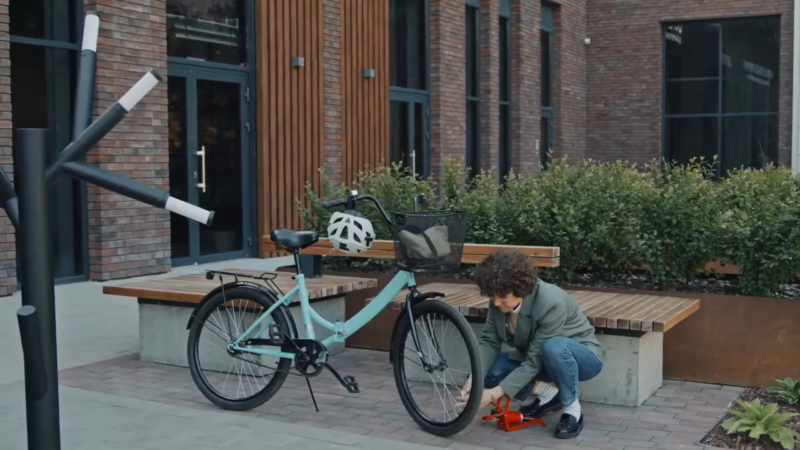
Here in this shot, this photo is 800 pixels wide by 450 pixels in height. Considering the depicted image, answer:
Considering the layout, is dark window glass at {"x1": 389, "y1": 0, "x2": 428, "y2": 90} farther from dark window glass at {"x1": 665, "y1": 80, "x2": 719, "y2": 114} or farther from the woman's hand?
the woman's hand

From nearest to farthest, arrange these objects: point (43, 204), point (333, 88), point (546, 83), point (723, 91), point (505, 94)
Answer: point (43, 204) < point (333, 88) < point (505, 94) < point (546, 83) < point (723, 91)

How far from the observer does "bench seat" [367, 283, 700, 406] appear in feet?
17.1

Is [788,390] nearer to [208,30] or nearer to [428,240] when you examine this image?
[428,240]

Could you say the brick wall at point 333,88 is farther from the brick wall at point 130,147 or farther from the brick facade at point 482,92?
the brick wall at point 130,147

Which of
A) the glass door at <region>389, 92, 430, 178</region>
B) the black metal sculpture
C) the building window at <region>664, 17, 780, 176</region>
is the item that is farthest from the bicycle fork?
the building window at <region>664, 17, 780, 176</region>

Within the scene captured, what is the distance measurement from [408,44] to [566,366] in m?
11.9

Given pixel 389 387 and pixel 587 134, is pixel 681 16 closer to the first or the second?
pixel 587 134

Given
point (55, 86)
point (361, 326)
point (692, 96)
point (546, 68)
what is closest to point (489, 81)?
point (546, 68)

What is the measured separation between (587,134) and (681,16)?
354 centimetres

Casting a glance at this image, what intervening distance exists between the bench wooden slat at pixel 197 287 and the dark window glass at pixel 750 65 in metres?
A: 17.7

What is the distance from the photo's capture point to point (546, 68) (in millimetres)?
21609

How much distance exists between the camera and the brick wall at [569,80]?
21766mm

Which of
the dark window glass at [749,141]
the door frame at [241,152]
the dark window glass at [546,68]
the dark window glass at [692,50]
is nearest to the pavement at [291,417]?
the door frame at [241,152]

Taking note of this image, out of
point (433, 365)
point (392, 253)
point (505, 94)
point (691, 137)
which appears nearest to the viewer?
point (433, 365)
